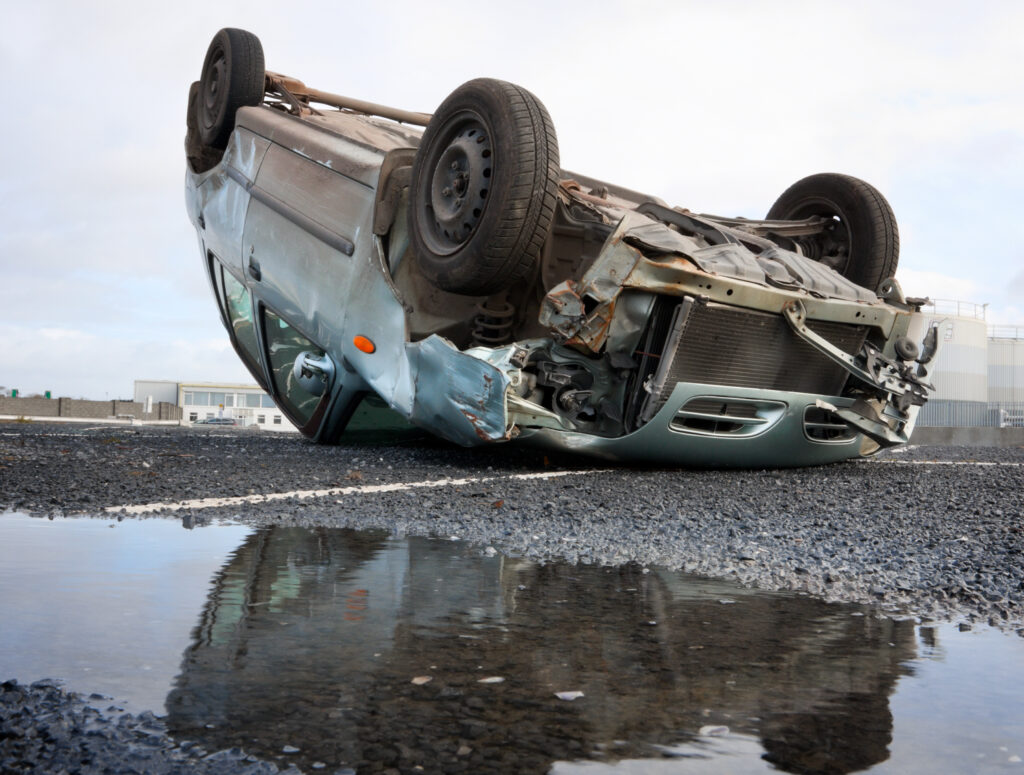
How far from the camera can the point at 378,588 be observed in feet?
7.57

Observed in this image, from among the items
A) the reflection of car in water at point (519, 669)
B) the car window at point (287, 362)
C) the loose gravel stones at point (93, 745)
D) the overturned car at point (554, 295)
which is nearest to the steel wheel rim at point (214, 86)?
the overturned car at point (554, 295)

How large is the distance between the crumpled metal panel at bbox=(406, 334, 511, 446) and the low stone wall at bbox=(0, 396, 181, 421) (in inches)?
993

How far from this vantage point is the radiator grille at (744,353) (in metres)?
5.28

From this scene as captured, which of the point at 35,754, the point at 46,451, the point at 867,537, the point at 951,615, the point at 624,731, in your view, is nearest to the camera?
the point at 35,754

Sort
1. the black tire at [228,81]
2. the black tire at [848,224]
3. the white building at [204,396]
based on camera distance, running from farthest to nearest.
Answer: the white building at [204,396], the black tire at [228,81], the black tire at [848,224]

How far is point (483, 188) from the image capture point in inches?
210

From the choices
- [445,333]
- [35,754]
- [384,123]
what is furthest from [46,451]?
[35,754]

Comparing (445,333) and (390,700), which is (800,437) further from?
(390,700)

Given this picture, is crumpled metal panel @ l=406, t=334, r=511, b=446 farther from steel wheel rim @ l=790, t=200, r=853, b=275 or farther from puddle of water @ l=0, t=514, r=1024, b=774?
steel wheel rim @ l=790, t=200, r=853, b=275

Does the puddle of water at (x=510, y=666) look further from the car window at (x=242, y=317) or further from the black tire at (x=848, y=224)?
the car window at (x=242, y=317)

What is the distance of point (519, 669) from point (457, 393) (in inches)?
159

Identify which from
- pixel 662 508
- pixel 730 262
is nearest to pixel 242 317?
pixel 730 262

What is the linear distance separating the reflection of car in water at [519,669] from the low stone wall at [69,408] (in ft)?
93.6

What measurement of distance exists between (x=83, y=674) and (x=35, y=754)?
308mm
